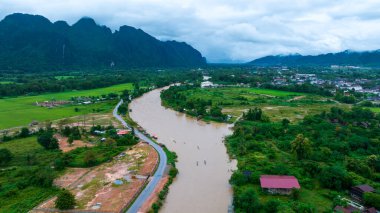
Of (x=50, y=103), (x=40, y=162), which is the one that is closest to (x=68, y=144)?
(x=40, y=162)

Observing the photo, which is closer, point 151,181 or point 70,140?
point 151,181

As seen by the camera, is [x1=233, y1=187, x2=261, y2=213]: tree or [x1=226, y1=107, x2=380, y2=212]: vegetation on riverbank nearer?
[x1=233, y1=187, x2=261, y2=213]: tree

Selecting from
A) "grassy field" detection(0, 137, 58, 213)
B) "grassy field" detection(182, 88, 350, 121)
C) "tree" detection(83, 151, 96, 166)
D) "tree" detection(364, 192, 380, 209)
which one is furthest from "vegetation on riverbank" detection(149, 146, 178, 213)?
"grassy field" detection(182, 88, 350, 121)

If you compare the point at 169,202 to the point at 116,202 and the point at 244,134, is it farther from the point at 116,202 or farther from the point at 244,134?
the point at 244,134

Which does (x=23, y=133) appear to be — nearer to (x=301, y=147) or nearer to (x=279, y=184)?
(x=279, y=184)

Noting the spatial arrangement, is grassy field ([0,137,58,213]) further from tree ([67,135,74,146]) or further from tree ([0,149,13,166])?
tree ([67,135,74,146])

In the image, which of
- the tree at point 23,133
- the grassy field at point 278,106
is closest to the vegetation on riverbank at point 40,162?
the tree at point 23,133
